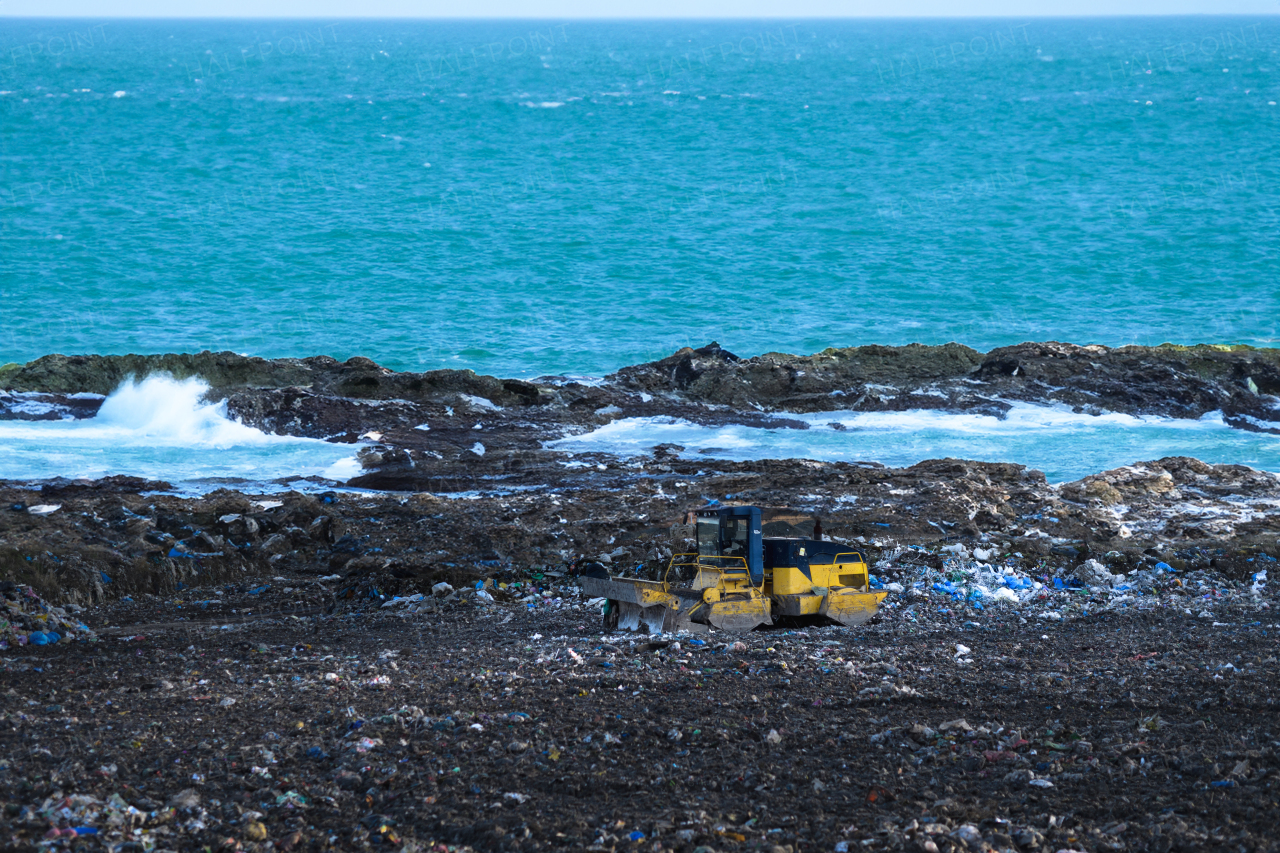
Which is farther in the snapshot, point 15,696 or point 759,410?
point 759,410

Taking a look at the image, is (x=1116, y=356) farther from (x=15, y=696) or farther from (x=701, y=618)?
(x=15, y=696)

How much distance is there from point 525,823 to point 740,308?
99.8 feet

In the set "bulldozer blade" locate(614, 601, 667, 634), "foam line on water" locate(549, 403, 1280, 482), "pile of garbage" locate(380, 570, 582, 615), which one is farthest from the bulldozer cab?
"foam line on water" locate(549, 403, 1280, 482)

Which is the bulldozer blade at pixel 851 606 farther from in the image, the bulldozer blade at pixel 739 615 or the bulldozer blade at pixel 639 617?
the bulldozer blade at pixel 639 617

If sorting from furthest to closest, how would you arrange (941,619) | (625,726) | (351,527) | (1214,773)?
(351,527)
(941,619)
(625,726)
(1214,773)

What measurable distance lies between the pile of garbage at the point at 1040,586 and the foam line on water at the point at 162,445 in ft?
32.6

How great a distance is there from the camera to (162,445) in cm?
2261

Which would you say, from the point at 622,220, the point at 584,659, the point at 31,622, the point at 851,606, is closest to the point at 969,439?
the point at 851,606

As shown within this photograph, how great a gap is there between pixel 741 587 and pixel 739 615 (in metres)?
0.30

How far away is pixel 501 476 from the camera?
65.4ft

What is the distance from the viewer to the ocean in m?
31.1

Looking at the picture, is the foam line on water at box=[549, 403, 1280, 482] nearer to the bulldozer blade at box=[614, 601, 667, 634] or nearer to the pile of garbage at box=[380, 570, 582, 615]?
the pile of garbage at box=[380, 570, 582, 615]

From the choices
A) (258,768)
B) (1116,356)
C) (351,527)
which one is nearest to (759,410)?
(1116,356)

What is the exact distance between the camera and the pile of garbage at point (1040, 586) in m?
13.8
